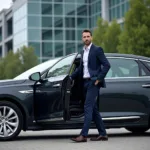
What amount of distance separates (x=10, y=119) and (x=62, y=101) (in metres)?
0.93

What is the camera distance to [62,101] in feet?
26.9

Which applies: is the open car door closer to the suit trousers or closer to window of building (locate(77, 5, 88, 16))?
the suit trousers

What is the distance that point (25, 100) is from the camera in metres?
8.48

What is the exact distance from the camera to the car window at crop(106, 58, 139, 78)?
8945 millimetres

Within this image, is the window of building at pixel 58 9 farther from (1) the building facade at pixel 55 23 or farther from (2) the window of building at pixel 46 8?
(2) the window of building at pixel 46 8

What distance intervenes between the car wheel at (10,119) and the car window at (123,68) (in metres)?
1.71

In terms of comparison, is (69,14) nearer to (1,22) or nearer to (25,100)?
(1,22)

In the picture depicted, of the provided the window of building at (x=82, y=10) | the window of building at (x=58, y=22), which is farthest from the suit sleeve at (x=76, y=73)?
the window of building at (x=82, y=10)

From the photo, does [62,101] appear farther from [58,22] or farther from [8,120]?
[58,22]

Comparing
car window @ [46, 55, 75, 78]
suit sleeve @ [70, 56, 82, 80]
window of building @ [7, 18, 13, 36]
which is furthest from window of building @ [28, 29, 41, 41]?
suit sleeve @ [70, 56, 82, 80]

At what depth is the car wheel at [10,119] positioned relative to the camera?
8406 millimetres

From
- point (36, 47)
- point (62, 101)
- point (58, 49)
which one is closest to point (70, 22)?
point (58, 49)

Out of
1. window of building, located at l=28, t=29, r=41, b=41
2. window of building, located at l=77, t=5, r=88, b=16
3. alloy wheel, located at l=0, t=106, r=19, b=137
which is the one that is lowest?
alloy wheel, located at l=0, t=106, r=19, b=137

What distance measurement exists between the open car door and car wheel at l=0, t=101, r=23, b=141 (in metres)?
0.30
